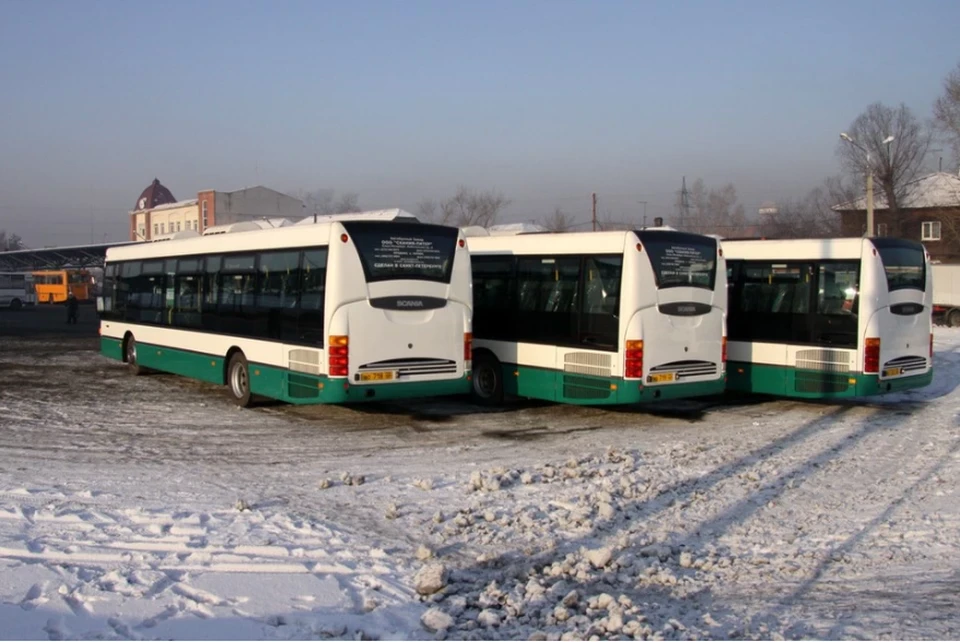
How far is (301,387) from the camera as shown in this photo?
42.9 feet

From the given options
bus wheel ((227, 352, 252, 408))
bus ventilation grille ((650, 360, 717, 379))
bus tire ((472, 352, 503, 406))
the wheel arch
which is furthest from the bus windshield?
the wheel arch

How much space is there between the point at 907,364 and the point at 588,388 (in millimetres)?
5580

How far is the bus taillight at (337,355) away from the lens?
1243 centimetres

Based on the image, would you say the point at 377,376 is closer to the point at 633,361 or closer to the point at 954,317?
the point at 633,361

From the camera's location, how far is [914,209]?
59.8 metres

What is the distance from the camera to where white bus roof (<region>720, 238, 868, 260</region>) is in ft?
48.0

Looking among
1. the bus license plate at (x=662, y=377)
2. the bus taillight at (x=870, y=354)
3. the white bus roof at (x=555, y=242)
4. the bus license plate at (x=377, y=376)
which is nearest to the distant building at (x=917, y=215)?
the bus taillight at (x=870, y=354)

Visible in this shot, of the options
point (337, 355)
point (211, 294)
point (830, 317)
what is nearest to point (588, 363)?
point (337, 355)

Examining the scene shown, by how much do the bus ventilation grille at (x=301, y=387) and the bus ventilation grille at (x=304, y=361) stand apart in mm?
103

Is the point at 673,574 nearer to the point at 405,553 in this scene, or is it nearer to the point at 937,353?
the point at 405,553

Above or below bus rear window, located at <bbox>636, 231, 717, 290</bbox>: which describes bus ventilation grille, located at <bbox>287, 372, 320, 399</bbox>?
below

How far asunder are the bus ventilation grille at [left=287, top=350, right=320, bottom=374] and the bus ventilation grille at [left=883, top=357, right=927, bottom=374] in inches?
350

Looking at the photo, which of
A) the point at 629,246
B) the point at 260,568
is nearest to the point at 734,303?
the point at 629,246

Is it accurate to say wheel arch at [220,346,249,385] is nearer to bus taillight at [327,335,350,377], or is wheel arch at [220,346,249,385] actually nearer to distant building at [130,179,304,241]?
bus taillight at [327,335,350,377]
